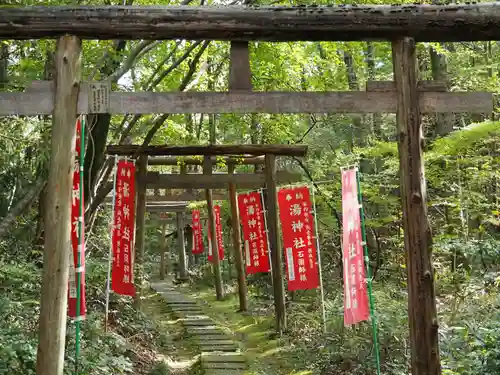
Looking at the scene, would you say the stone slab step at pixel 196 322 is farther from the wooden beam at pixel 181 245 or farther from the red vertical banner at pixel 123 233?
the wooden beam at pixel 181 245

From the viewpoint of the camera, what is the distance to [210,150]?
39.9ft

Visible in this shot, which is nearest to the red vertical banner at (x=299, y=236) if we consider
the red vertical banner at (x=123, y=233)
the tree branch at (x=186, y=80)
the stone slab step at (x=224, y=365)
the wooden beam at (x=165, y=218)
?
the stone slab step at (x=224, y=365)

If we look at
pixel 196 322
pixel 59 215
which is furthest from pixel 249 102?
pixel 196 322

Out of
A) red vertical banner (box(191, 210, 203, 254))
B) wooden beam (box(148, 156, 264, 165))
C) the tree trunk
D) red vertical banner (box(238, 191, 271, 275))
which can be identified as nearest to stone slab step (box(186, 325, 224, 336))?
red vertical banner (box(238, 191, 271, 275))

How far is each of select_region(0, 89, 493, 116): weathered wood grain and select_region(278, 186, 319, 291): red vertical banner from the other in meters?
5.43

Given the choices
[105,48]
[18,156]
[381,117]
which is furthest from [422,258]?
[381,117]

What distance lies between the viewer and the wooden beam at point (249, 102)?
5297 millimetres

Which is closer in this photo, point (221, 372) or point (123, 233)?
point (221, 372)

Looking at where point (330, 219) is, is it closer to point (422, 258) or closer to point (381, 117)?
point (381, 117)

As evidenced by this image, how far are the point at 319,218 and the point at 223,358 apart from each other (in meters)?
5.39

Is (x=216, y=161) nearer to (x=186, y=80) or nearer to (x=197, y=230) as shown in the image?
(x=186, y=80)

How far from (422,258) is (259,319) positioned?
29.2ft

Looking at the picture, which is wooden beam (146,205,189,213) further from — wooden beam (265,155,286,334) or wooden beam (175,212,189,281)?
wooden beam (265,155,286,334)

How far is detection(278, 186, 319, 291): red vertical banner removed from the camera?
35.5ft
